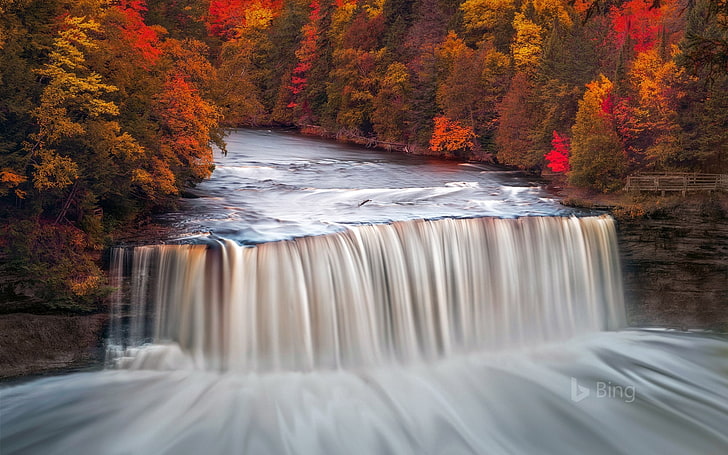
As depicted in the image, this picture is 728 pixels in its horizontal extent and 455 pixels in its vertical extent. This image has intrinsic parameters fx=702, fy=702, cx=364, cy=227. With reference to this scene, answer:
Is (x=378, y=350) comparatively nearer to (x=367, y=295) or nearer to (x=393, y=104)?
(x=367, y=295)

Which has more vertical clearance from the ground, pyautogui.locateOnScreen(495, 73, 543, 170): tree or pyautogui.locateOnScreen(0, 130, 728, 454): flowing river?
pyautogui.locateOnScreen(495, 73, 543, 170): tree

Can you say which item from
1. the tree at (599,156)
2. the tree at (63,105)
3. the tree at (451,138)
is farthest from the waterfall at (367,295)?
the tree at (451,138)

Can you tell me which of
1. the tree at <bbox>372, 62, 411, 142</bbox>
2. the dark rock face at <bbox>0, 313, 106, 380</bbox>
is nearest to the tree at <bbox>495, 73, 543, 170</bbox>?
the tree at <bbox>372, 62, 411, 142</bbox>

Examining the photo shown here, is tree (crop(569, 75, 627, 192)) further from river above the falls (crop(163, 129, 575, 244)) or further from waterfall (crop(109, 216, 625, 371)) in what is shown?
waterfall (crop(109, 216, 625, 371))

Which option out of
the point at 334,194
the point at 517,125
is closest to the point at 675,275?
the point at 334,194

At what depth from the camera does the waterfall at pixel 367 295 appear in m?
17.7

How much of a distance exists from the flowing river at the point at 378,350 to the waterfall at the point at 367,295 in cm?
5

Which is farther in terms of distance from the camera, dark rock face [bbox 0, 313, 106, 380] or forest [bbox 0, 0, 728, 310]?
forest [bbox 0, 0, 728, 310]

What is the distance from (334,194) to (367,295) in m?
10.5

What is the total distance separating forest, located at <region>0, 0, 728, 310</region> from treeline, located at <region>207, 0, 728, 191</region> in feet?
0.39

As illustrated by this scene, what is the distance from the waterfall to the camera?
58.0 ft

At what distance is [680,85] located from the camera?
90.6 ft

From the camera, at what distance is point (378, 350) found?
19.0m

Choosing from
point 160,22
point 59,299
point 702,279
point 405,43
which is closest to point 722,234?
point 702,279
